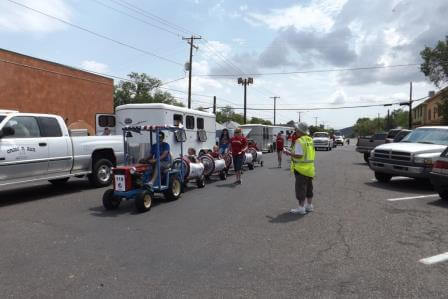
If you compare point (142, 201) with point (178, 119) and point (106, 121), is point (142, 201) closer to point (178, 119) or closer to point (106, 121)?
point (178, 119)

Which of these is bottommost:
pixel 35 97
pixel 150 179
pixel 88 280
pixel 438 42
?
pixel 88 280

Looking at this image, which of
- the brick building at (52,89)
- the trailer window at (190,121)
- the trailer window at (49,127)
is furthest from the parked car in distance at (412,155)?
the brick building at (52,89)

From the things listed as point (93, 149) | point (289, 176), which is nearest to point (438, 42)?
point (289, 176)

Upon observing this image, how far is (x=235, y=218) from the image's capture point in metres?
7.71

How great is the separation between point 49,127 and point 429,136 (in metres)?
11.2

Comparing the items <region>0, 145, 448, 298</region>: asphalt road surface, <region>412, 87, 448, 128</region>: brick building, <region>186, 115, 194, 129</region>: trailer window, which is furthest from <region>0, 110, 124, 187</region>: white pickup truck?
<region>412, 87, 448, 128</region>: brick building

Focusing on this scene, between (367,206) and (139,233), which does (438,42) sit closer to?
(367,206)

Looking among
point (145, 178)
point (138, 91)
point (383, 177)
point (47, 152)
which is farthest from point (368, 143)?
point (138, 91)

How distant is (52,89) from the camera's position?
87.5 ft

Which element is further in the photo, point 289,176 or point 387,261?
point 289,176

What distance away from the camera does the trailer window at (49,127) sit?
10.3 metres

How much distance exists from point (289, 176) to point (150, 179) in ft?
23.7

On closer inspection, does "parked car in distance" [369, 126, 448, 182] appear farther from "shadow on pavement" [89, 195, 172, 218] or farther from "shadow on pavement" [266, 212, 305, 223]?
"shadow on pavement" [89, 195, 172, 218]

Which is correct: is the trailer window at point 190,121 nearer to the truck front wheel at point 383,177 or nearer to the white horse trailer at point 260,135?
the truck front wheel at point 383,177
